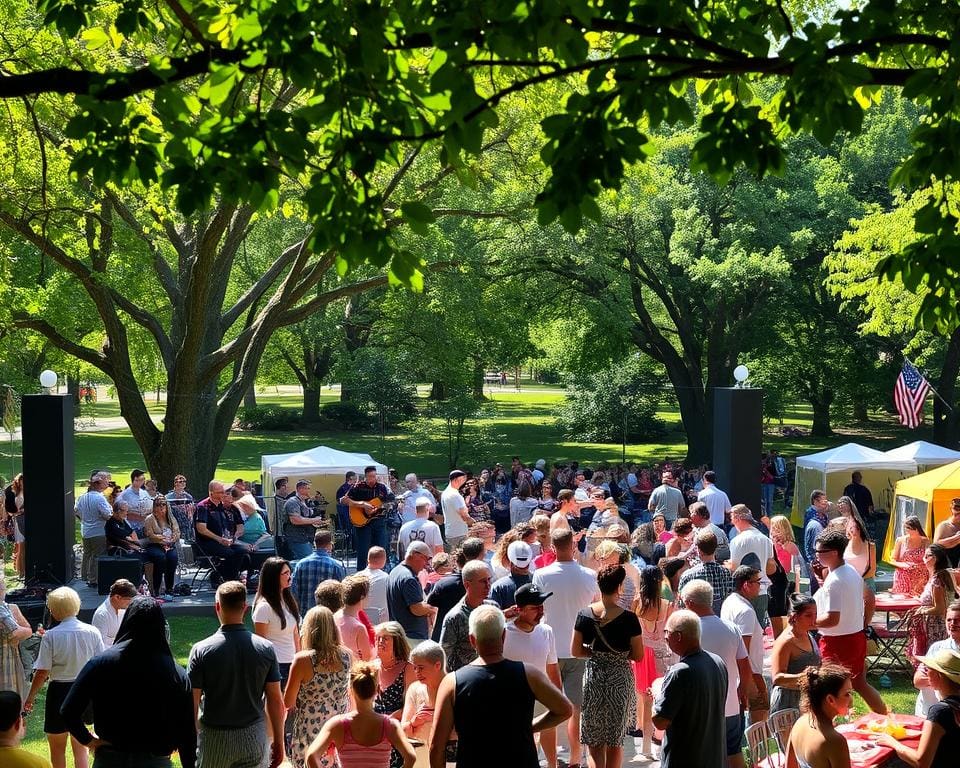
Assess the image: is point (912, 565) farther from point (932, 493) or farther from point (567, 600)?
point (567, 600)

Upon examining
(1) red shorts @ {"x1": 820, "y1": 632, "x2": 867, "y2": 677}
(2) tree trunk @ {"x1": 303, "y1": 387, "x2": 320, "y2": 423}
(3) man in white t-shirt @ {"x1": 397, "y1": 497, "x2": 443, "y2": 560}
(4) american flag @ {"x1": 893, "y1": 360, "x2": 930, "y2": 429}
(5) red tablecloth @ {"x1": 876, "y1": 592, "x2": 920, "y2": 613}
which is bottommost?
(5) red tablecloth @ {"x1": 876, "y1": 592, "x2": 920, "y2": 613}

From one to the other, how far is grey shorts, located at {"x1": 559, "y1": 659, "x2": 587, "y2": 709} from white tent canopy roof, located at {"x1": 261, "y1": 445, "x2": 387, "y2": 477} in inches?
410

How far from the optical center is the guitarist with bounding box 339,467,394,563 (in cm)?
1662

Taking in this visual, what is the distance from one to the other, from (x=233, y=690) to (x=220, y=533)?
887 centimetres

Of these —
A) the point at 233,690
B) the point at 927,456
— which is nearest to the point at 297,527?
the point at 233,690

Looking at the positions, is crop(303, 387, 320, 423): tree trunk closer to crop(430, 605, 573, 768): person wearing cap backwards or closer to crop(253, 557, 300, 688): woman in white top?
crop(253, 557, 300, 688): woman in white top

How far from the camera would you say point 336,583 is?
25.3 ft

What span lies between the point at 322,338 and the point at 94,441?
12.6 m

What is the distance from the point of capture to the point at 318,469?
18875 mm

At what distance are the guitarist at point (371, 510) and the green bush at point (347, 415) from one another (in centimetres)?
2429

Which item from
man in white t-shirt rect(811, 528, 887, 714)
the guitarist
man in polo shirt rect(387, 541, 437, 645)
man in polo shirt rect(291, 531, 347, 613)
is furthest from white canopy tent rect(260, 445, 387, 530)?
man in white t-shirt rect(811, 528, 887, 714)

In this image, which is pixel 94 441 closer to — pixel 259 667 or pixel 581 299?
pixel 581 299

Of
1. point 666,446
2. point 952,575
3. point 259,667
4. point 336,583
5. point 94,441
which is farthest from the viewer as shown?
point 94,441

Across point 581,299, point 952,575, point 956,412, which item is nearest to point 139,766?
point 952,575
